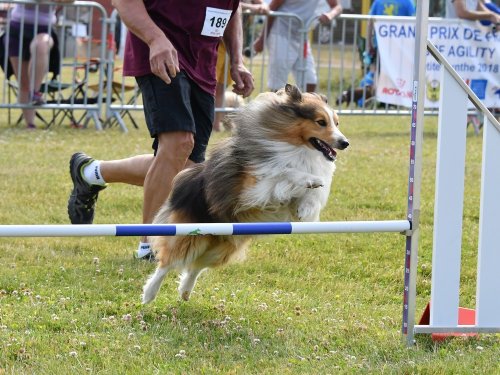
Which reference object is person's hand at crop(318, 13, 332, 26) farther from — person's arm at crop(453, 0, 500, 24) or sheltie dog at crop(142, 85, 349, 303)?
sheltie dog at crop(142, 85, 349, 303)

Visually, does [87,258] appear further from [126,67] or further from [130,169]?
[126,67]

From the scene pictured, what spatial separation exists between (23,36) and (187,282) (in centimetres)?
706

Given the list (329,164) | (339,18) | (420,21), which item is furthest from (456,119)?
(339,18)

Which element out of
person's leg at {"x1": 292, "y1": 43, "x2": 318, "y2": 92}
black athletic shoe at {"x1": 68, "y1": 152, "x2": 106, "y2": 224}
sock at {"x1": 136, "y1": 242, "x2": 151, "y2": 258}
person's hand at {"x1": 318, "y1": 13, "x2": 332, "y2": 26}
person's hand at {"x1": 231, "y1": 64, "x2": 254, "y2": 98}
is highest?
person's hand at {"x1": 318, "y1": 13, "x2": 332, "y2": 26}

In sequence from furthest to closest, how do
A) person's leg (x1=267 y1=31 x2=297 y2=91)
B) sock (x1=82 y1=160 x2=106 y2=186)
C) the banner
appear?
1. the banner
2. person's leg (x1=267 y1=31 x2=297 y2=91)
3. sock (x1=82 y1=160 x2=106 y2=186)

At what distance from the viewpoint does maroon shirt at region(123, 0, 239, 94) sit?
5090 mm

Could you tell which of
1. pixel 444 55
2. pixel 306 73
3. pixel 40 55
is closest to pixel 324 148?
pixel 40 55

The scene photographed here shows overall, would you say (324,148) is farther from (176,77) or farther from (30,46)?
(30,46)

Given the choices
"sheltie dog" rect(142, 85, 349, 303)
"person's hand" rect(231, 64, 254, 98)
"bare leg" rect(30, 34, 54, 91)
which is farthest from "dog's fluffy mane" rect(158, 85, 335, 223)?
"bare leg" rect(30, 34, 54, 91)

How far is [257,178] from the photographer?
4613 mm

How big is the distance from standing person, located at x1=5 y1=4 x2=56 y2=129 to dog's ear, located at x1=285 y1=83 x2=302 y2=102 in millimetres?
7011

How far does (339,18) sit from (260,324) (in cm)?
860

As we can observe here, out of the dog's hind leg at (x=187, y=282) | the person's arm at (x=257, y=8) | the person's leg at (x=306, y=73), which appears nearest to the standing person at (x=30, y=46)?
the person's arm at (x=257, y=8)

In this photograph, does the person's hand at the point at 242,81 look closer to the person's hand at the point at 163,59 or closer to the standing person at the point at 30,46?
the person's hand at the point at 163,59
